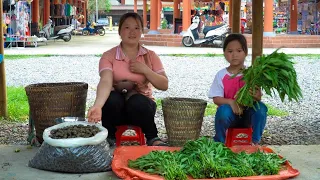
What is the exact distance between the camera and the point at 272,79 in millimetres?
3680

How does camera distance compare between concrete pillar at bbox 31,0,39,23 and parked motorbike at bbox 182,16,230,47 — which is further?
concrete pillar at bbox 31,0,39,23

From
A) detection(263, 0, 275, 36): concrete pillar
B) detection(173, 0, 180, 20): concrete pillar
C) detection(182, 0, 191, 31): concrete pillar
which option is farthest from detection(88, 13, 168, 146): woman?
detection(173, 0, 180, 20): concrete pillar

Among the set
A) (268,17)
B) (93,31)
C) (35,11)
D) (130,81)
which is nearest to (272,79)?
(130,81)

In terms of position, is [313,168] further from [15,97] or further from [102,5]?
[102,5]

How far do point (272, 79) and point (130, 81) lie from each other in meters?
1.12

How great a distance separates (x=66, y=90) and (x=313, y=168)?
78.8 inches

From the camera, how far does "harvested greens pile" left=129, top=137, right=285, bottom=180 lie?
3.22 metres

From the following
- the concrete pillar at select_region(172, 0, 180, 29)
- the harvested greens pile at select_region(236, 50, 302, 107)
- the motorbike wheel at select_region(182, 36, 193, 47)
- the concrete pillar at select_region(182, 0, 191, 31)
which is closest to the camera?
the harvested greens pile at select_region(236, 50, 302, 107)

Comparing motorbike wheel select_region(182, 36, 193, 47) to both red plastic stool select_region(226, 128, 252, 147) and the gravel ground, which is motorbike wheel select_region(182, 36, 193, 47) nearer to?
the gravel ground

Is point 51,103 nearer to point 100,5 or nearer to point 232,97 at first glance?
point 232,97

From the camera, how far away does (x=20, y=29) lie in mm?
18734

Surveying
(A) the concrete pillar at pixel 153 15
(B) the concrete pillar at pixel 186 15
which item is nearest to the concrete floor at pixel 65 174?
(B) the concrete pillar at pixel 186 15

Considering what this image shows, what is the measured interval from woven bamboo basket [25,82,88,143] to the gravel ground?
0.57 metres

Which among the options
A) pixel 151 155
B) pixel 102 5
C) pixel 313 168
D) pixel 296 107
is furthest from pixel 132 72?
pixel 102 5
